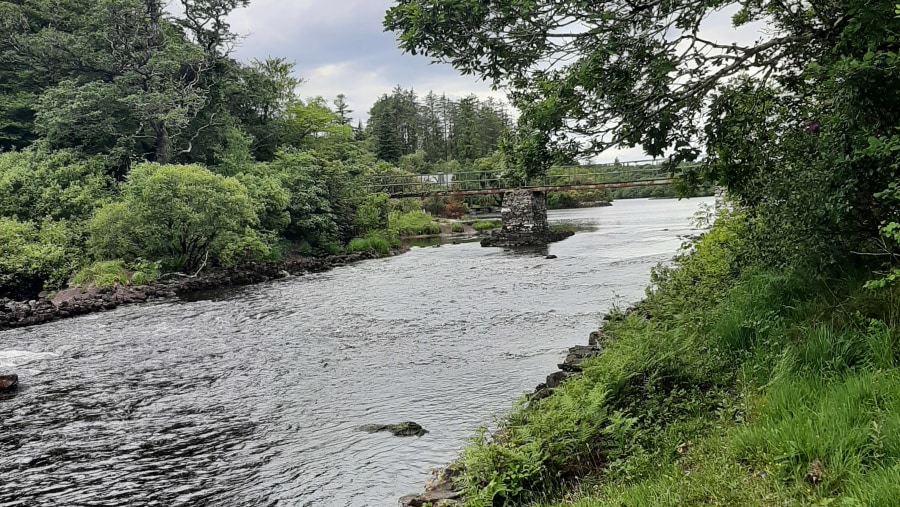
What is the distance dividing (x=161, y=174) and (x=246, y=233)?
433cm

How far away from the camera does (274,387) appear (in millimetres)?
11258

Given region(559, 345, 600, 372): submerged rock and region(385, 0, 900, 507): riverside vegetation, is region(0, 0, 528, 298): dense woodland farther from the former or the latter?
region(385, 0, 900, 507): riverside vegetation

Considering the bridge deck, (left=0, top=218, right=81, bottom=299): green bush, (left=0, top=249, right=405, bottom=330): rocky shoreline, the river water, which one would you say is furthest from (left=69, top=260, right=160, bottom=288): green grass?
the bridge deck

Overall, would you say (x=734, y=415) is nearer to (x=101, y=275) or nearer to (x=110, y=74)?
(x=101, y=275)

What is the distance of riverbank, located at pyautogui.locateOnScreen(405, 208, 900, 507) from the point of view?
3816 millimetres

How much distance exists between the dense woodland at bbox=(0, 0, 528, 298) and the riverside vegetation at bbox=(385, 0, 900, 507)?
21.9 m

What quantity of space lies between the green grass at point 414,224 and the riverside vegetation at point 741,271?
→ 40023 millimetres

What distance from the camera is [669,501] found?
13.0 feet

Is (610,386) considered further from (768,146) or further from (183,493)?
(183,493)

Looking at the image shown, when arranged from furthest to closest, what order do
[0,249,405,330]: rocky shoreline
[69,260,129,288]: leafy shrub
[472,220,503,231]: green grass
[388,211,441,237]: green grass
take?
1. [472,220,503,231]: green grass
2. [388,211,441,237]: green grass
3. [69,260,129,288]: leafy shrub
4. [0,249,405,330]: rocky shoreline

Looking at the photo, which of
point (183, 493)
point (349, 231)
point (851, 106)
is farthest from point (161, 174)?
point (851, 106)

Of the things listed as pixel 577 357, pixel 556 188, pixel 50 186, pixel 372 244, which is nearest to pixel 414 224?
pixel 372 244

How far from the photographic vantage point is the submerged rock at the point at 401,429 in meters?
8.59

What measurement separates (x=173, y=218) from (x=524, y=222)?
24160 mm
